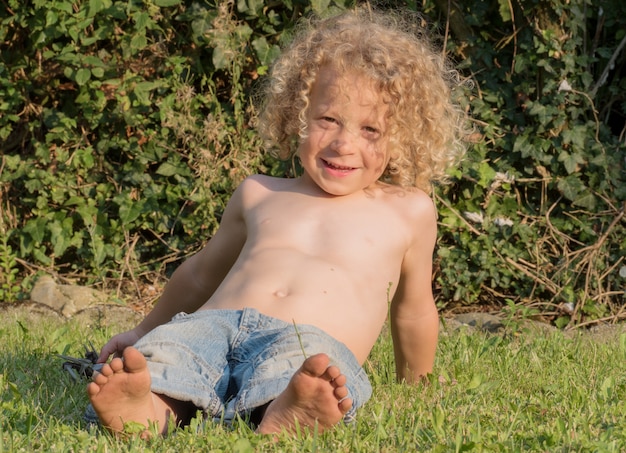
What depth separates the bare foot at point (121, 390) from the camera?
215cm

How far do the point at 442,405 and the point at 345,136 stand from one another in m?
0.83

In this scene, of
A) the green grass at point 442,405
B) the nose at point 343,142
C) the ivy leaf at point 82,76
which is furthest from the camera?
the ivy leaf at point 82,76

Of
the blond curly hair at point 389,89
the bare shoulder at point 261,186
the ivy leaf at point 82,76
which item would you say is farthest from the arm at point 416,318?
the ivy leaf at point 82,76

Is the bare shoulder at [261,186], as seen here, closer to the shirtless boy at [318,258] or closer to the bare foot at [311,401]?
the shirtless boy at [318,258]

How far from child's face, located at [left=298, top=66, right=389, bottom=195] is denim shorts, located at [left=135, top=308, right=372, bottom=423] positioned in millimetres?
564

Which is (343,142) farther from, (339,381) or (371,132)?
(339,381)

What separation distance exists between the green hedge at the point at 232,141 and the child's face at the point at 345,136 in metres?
1.97

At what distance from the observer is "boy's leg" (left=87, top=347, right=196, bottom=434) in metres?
2.15

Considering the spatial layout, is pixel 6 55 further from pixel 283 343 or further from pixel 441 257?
pixel 283 343

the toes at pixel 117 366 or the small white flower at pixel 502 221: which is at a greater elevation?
the toes at pixel 117 366

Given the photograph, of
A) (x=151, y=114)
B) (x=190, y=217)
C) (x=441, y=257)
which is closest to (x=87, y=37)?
(x=151, y=114)

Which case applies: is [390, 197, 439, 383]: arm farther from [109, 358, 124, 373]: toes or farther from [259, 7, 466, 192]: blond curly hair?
[109, 358, 124, 373]: toes

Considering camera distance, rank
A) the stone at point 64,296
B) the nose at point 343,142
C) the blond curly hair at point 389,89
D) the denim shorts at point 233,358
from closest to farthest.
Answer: the denim shorts at point 233,358, the nose at point 343,142, the blond curly hair at point 389,89, the stone at point 64,296

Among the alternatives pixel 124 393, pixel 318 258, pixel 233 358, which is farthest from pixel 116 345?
pixel 124 393
